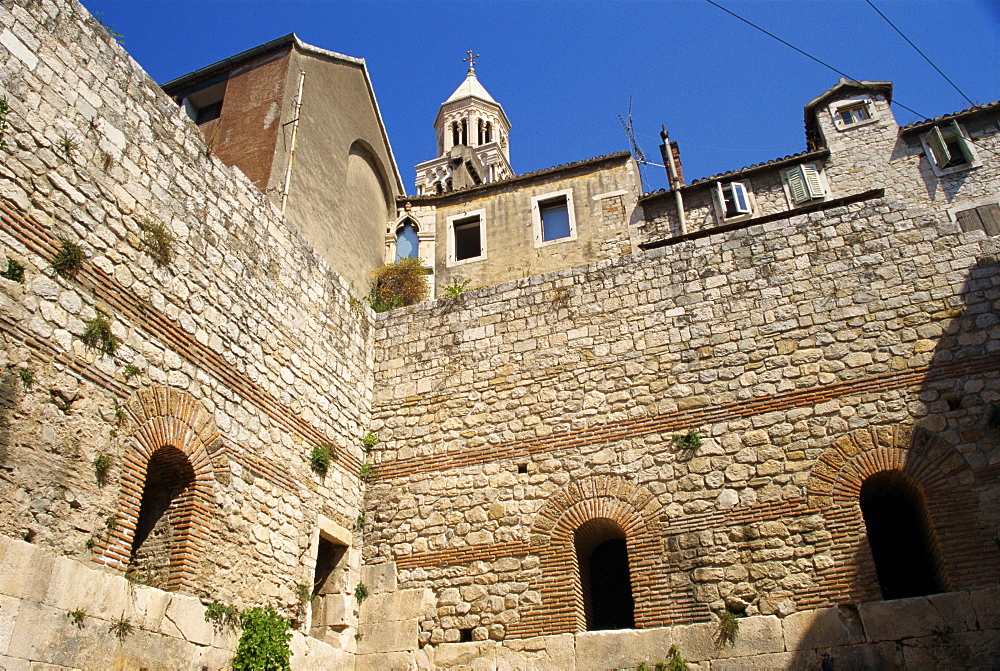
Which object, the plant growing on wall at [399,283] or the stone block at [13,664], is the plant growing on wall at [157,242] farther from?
the plant growing on wall at [399,283]

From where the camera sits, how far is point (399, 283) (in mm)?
14250

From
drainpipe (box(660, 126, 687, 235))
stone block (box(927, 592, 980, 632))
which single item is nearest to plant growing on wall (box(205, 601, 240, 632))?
stone block (box(927, 592, 980, 632))

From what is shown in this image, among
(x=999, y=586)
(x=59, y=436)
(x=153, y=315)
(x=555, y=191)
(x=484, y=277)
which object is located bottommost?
(x=999, y=586)

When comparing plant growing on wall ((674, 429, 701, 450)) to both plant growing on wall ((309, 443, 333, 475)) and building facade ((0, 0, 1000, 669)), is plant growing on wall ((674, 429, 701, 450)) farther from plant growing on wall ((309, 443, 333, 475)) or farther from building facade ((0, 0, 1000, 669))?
plant growing on wall ((309, 443, 333, 475))

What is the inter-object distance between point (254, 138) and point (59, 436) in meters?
8.41

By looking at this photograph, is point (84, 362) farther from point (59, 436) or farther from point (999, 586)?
point (999, 586)

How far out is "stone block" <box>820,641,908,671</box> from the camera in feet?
23.2

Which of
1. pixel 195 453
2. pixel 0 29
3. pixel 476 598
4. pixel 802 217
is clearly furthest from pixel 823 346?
pixel 0 29

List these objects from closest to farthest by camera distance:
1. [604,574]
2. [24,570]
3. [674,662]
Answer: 1. [24,570]
2. [674,662]
3. [604,574]

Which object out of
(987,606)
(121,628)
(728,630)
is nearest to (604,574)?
(728,630)

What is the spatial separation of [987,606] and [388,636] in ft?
20.2

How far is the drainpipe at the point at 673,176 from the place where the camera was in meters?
16.3

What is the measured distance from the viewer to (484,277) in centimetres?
1597

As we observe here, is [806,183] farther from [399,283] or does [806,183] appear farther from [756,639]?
[756,639]
